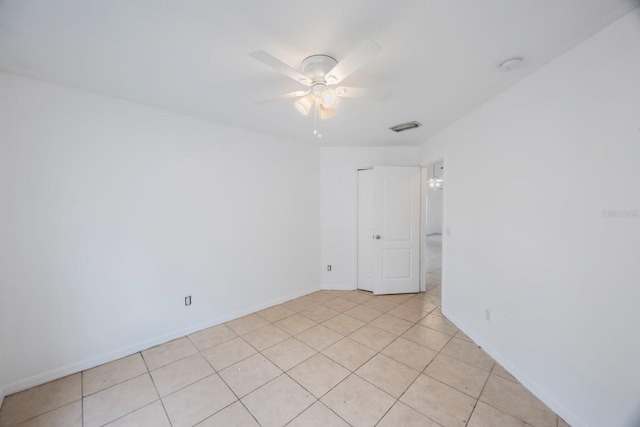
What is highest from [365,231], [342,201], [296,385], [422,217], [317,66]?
[317,66]

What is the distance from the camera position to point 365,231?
405 centimetres

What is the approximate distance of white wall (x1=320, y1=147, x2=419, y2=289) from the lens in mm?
4008

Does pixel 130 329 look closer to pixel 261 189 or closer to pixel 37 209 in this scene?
pixel 37 209

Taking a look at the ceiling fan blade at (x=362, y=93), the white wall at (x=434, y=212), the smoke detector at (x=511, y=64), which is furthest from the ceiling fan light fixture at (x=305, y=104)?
the white wall at (x=434, y=212)

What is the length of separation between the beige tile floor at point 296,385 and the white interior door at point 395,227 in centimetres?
107

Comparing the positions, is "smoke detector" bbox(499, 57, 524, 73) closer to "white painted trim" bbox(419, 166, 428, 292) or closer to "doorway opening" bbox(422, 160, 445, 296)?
"doorway opening" bbox(422, 160, 445, 296)

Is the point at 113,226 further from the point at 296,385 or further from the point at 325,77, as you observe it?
the point at 325,77

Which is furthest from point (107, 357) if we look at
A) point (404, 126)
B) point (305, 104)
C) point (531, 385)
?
point (404, 126)

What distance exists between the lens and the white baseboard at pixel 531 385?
5.05 feet

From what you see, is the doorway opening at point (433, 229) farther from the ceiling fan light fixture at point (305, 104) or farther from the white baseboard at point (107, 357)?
the white baseboard at point (107, 357)

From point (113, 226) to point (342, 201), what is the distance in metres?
2.98

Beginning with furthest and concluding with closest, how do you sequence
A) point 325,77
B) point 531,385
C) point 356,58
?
point 531,385 < point 325,77 < point 356,58

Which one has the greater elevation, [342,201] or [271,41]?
[271,41]

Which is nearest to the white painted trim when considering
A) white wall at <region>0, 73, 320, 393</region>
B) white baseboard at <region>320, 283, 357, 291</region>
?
white baseboard at <region>320, 283, 357, 291</region>
